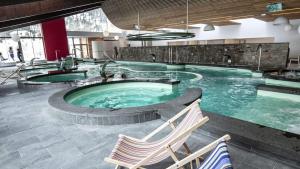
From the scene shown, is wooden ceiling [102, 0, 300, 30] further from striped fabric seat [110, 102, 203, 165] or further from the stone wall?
striped fabric seat [110, 102, 203, 165]

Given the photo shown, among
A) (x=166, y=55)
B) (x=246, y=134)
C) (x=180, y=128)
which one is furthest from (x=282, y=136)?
(x=166, y=55)

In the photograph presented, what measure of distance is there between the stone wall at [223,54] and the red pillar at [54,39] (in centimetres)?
628

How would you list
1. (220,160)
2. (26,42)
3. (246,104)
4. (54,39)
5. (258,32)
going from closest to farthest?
(220,160) < (246,104) < (258,32) < (54,39) < (26,42)

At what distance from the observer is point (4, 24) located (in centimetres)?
→ 845

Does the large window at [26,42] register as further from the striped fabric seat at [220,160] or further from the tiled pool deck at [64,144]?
the striped fabric seat at [220,160]

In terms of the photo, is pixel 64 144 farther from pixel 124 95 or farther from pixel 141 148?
pixel 124 95

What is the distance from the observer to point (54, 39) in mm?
15727

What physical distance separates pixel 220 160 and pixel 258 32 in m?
15.6

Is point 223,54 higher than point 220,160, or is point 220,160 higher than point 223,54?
point 223,54

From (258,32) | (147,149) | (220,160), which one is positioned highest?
(258,32)

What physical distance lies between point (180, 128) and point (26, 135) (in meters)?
2.44

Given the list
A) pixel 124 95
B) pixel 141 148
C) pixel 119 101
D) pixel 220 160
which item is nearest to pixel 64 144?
pixel 141 148

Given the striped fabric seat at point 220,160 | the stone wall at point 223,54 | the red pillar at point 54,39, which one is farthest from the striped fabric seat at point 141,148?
the red pillar at point 54,39

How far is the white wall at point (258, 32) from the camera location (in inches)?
521
